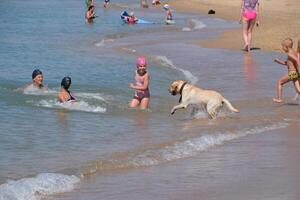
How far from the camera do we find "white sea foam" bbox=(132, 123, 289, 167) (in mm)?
8750

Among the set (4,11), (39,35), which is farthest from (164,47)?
(4,11)

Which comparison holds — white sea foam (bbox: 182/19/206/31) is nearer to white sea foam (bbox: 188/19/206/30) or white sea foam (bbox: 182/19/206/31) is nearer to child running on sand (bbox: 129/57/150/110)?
white sea foam (bbox: 188/19/206/30)

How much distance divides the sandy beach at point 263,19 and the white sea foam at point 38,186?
13832 millimetres

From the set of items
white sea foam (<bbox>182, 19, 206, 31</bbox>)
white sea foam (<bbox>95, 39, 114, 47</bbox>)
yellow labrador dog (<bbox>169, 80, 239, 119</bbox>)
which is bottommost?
yellow labrador dog (<bbox>169, 80, 239, 119</bbox>)

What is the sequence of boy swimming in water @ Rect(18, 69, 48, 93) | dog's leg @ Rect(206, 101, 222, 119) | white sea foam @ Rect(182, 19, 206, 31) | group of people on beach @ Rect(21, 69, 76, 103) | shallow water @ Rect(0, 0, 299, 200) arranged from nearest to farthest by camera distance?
shallow water @ Rect(0, 0, 299, 200) < dog's leg @ Rect(206, 101, 222, 119) < group of people on beach @ Rect(21, 69, 76, 103) < boy swimming in water @ Rect(18, 69, 48, 93) < white sea foam @ Rect(182, 19, 206, 31)

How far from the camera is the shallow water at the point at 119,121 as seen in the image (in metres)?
7.72

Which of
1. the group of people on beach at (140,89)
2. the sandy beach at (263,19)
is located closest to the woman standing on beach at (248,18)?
the sandy beach at (263,19)

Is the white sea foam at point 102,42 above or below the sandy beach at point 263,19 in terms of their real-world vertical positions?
below

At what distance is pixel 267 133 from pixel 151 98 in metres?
4.21

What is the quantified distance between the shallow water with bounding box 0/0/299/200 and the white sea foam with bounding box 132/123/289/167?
1cm

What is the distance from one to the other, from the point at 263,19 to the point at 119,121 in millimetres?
22861

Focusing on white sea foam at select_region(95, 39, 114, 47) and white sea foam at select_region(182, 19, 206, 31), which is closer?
white sea foam at select_region(95, 39, 114, 47)

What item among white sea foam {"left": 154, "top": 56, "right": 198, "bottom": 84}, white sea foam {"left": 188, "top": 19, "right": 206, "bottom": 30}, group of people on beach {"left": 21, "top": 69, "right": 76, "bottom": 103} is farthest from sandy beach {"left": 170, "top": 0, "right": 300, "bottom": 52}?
group of people on beach {"left": 21, "top": 69, "right": 76, "bottom": 103}

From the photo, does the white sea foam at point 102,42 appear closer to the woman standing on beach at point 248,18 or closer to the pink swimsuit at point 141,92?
the woman standing on beach at point 248,18
